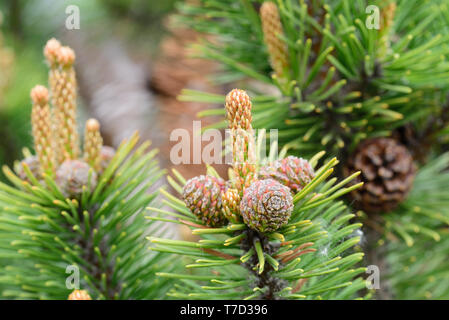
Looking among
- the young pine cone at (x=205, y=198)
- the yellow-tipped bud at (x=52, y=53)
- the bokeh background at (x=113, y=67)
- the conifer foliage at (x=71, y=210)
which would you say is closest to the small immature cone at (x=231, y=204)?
the young pine cone at (x=205, y=198)

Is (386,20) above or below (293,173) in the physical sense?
above

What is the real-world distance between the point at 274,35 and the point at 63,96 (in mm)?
270

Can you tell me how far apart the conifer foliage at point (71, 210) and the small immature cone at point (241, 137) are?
0.48ft

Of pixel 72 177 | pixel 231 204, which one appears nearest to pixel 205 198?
pixel 231 204

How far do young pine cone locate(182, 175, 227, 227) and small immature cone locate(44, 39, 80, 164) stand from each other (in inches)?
7.2

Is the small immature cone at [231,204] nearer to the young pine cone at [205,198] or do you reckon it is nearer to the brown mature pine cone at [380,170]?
the young pine cone at [205,198]

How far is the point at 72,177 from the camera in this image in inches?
18.3

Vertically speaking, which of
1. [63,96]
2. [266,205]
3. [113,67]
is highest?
[113,67]

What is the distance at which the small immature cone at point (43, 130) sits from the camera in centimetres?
47

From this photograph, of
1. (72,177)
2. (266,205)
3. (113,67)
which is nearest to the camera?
(266,205)

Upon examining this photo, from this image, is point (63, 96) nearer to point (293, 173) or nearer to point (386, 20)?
point (293, 173)
